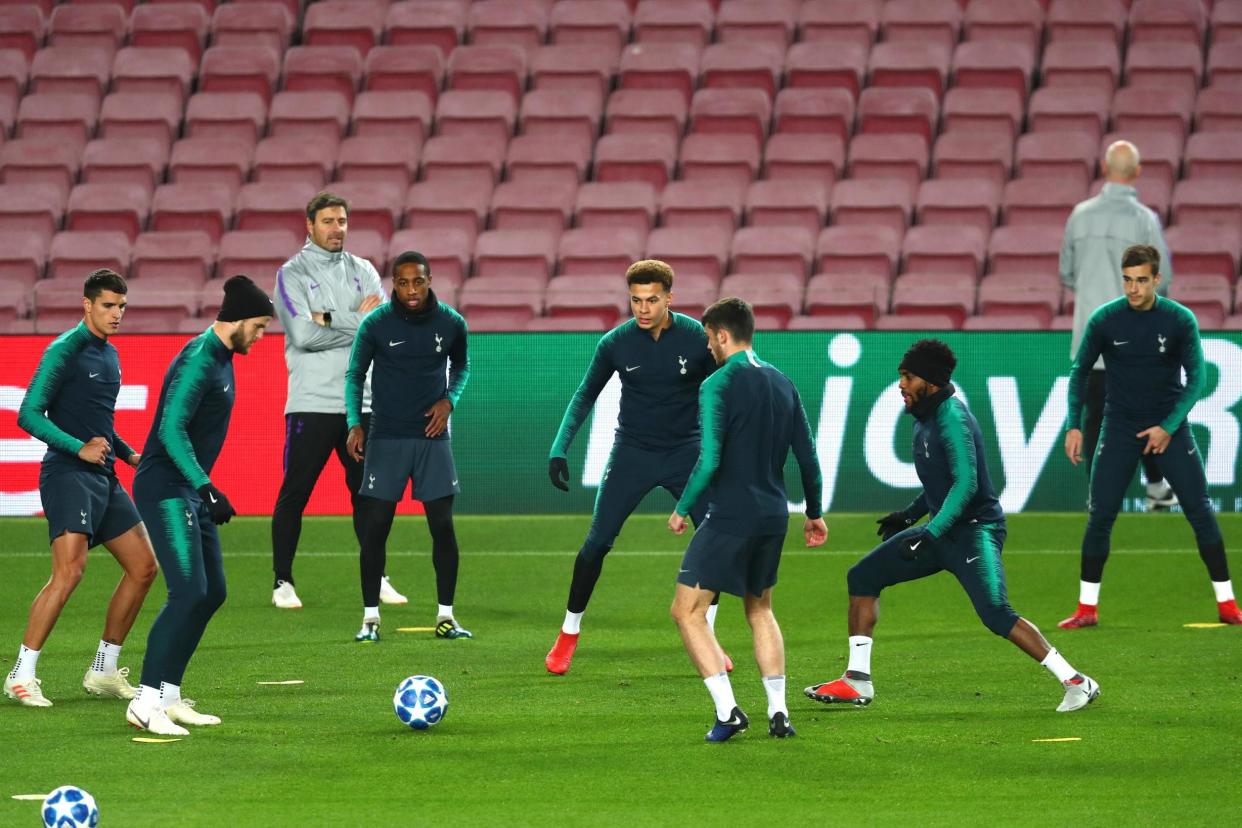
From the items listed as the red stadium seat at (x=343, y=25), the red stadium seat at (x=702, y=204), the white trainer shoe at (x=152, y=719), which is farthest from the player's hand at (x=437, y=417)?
the red stadium seat at (x=343, y=25)

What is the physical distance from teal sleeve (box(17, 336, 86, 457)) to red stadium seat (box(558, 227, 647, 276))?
9.45 meters

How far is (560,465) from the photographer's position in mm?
9227

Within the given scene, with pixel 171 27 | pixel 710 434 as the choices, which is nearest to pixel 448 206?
pixel 171 27

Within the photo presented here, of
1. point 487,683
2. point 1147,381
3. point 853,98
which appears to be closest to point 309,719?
point 487,683

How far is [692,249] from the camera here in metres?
17.3

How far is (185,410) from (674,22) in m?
14.2

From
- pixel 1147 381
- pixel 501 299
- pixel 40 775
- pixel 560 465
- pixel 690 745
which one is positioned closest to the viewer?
pixel 40 775

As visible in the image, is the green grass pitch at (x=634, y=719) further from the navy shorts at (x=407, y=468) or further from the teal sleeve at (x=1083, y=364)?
the teal sleeve at (x=1083, y=364)

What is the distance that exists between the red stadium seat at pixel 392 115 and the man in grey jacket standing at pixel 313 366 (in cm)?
835

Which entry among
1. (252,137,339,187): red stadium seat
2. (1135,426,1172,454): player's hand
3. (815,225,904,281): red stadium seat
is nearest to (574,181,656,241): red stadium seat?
(815,225,904,281): red stadium seat

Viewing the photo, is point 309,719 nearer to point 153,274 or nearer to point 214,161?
point 153,274

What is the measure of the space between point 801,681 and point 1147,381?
2.89m

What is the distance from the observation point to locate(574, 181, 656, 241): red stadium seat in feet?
59.3

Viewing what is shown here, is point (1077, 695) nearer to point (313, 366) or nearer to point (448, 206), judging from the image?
point (313, 366)
